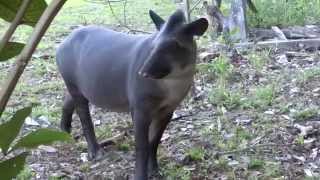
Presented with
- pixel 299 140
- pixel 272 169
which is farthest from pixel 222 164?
pixel 299 140

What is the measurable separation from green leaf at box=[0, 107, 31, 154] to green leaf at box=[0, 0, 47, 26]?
11 centimetres

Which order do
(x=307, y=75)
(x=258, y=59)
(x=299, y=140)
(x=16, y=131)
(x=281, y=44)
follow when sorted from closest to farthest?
(x=16, y=131) < (x=299, y=140) < (x=307, y=75) < (x=258, y=59) < (x=281, y=44)

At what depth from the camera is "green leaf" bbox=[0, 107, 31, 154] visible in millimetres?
726

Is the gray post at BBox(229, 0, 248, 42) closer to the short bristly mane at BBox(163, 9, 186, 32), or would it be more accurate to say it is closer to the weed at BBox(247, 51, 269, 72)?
the weed at BBox(247, 51, 269, 72)

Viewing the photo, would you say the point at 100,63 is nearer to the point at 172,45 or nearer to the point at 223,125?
the point at 172,45

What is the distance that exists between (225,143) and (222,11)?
8.98 feet

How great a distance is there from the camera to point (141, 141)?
346 cm

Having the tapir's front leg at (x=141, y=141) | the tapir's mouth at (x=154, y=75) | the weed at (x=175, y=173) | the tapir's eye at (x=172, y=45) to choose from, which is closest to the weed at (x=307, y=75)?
the weed at (x=175, y=173)

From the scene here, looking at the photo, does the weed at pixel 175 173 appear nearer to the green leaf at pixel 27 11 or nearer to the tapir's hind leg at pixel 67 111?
the tapir's hind leg at pixel 67 111

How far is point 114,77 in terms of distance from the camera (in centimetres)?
364

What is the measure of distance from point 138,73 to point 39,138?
2.53 m

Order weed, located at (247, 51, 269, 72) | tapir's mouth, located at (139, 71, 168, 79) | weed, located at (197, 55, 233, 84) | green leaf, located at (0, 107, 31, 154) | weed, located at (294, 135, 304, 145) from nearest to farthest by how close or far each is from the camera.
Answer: green leaf, located at (0, 107, 31, 154), tapir's mouth, located at (139, 71, 168, 79), weed, located at (294, 135, 304, 145), weed, located at (197, 55, 233, 84), weed, located at (247, 51, 269, 72)

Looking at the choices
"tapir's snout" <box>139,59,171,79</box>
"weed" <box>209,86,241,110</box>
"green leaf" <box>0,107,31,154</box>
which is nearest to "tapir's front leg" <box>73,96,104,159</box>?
"tapir's snout" <box>139,59,171,79</box>

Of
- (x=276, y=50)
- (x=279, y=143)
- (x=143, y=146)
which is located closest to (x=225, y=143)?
(x=279, y=143)
